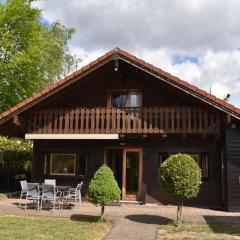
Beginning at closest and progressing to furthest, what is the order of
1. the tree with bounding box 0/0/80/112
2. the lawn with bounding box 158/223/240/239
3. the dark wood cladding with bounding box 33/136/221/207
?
the lawn with bounding box 158/223/240/239 < the dark wood cladding with bounding box 33/136/221/207 < the tree with bounding box 0/0/80/112

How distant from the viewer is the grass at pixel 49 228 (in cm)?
853

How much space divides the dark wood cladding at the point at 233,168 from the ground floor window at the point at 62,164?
6525mm

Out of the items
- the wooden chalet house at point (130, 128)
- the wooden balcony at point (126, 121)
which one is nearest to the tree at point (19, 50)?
the wooden chalet house at point (130, 128)

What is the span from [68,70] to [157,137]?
19.7 m

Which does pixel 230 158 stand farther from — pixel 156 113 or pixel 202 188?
pixel 156 113

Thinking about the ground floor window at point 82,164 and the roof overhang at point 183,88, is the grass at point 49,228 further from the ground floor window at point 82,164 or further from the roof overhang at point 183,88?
the roof overhang at point 183,88

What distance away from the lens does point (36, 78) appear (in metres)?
21.1

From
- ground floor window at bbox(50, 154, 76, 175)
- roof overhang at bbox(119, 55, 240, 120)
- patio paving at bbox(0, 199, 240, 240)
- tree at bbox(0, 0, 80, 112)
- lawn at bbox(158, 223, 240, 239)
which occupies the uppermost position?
tree at bbox(0, 0, 80, 112)

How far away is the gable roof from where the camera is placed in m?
13.7

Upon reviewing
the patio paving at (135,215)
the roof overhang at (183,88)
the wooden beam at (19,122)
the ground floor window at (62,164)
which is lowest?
the patio paving at (135,215)

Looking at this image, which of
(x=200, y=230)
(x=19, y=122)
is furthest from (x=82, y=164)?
(x=200, y=230)

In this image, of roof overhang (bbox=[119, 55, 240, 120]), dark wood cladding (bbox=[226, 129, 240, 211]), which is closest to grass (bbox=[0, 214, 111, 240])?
dark wood cladding (bbox=[226, 129, 240, 211])

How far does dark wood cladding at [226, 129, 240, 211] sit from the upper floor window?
13.7 feet

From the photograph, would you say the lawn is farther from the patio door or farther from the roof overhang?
Result: the patio door
